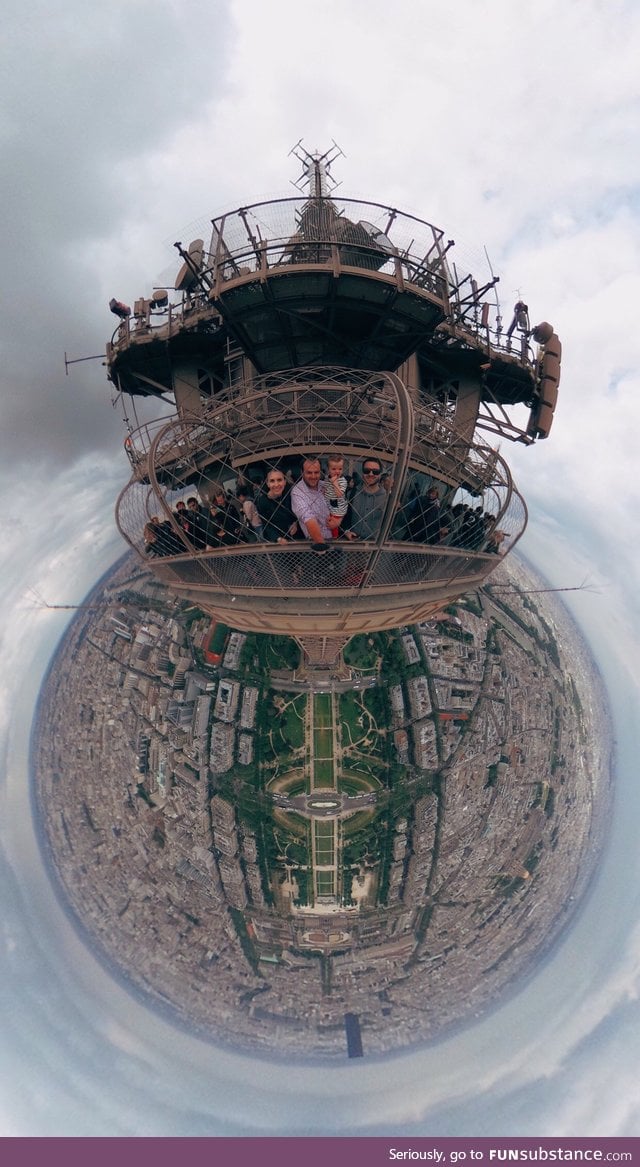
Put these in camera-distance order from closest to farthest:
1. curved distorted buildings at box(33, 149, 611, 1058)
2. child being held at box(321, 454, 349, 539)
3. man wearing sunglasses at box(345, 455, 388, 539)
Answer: child being held at box(321, 454, 349, 539), man wearing sunglasses at box(345, 455, 388, 539), curved distorted buildings at box(33, 149, 611, 1058)

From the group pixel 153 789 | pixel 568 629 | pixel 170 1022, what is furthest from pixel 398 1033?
pixel 568 629

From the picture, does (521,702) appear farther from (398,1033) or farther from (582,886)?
(398,1033)

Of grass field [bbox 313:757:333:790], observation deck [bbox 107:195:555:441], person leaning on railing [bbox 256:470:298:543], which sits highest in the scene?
observation deck [bbox 107:195:555:441]

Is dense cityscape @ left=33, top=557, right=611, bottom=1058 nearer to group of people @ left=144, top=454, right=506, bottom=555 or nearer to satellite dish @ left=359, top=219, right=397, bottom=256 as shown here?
group of people @ left=144, top=454, right=506, bottom=555

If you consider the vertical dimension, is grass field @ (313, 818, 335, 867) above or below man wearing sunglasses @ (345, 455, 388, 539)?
below

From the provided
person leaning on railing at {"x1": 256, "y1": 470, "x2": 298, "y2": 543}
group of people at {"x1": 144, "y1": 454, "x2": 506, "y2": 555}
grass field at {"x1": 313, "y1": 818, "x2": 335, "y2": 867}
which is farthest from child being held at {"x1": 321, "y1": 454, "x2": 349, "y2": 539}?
grass field at {"x1": 313, "y1": 818, "x2": 335, "y2": 867}

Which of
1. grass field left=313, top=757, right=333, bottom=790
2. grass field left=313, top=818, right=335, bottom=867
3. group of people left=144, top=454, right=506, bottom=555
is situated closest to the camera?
group of people left=144, top=454, right=506, bottom=555
